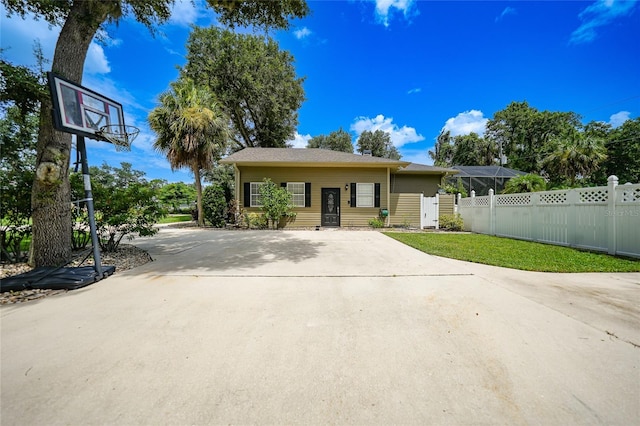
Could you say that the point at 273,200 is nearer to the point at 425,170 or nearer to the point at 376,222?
the point at 376,222

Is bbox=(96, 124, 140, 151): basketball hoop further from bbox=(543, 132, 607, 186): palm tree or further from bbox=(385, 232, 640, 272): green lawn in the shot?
bbox=(543, 132, 607, 186): palm tree

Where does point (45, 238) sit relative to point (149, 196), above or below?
below

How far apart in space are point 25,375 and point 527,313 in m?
4.37

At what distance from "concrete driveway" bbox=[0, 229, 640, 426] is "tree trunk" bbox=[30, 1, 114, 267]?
5.26ft

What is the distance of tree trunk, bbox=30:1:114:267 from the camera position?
4.04 meters

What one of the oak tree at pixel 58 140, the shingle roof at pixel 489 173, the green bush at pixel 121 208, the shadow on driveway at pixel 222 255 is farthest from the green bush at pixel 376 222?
the shingle roof at pixel 489 173

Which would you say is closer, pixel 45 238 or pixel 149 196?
pixel 45 238

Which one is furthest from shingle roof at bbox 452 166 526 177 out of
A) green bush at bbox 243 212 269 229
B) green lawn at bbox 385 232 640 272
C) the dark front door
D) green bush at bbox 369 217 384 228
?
green bush at bbox 243 212 269 229

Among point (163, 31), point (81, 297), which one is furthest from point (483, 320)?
point (163, 31)

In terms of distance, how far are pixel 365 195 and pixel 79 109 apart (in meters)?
9.89

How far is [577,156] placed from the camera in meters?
17.6

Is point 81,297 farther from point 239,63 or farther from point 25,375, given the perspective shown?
point 239,63

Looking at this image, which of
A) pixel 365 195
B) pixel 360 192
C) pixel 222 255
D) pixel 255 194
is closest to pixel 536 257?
pixel 222 255

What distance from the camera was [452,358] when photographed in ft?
6.06
